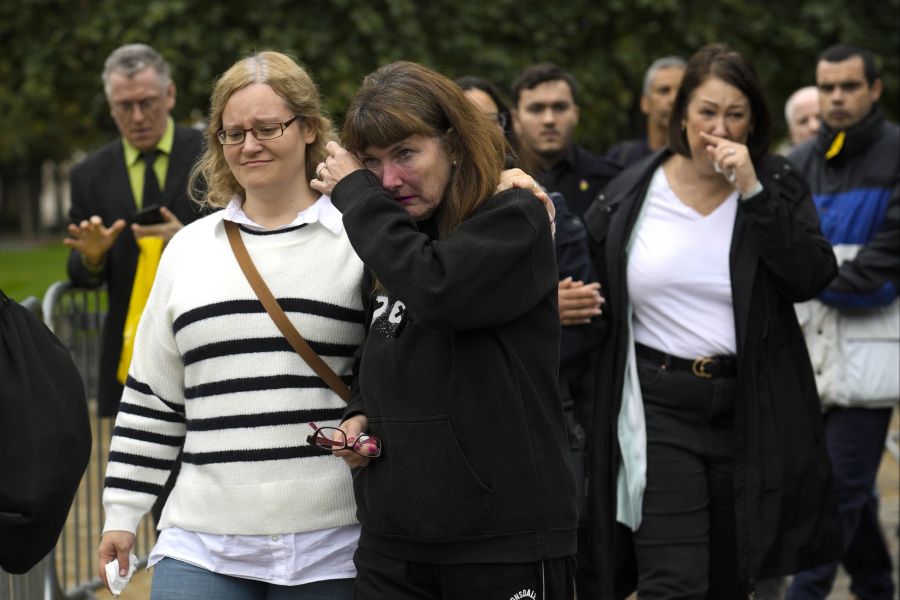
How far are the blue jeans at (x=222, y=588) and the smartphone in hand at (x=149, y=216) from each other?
208 centimetres

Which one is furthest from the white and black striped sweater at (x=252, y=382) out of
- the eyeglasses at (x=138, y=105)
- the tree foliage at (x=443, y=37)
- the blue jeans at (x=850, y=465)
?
the tree foliage at (x=443, y=37)

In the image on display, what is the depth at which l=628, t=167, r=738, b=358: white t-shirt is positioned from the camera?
4.48 metres

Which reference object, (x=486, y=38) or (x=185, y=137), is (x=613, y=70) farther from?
(x=185, y=137)

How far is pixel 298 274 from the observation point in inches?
Answer: 136

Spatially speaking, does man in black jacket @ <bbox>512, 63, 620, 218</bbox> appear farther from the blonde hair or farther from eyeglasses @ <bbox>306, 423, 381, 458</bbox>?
eyeglasses @ <bbox>306, 423, 381, 458</bbox>

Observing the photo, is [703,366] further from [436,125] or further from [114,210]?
[114,210]

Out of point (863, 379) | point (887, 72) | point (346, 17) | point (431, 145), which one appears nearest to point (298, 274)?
point (431, 145)

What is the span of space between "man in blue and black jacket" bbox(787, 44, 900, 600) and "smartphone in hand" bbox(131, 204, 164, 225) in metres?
2.64

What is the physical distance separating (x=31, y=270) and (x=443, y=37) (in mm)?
16639

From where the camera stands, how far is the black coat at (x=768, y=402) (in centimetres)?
441

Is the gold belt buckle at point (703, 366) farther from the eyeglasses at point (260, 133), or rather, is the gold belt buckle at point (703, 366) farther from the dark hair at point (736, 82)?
the eyeglasses at point (260, 133)

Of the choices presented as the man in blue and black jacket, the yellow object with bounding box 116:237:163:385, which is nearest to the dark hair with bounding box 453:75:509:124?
the yellow object with bounding box 116:237:163:385

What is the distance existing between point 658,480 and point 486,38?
12127 millimetres

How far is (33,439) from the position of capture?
271 centimetres
